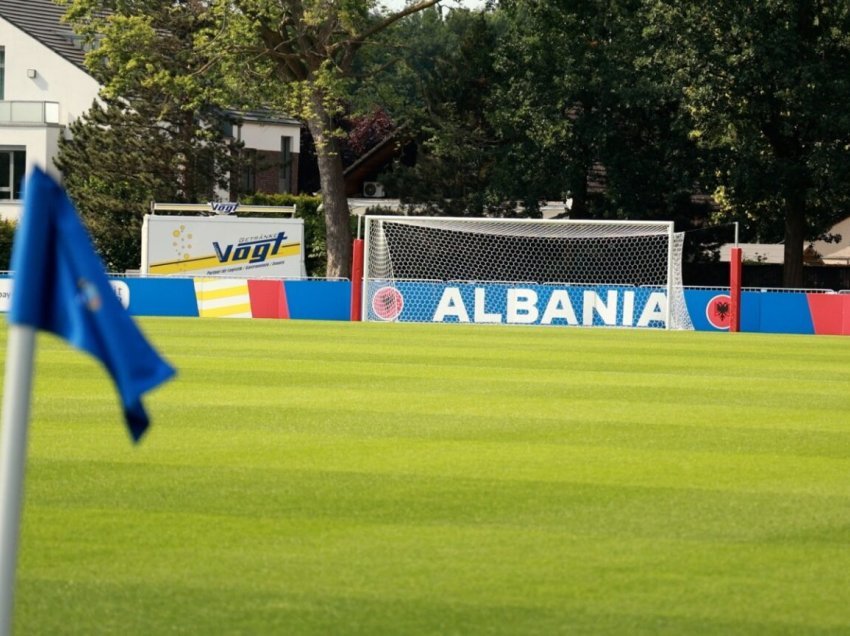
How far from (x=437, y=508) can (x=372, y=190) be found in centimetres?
5978

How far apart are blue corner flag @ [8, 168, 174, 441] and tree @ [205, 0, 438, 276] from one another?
39869 mm

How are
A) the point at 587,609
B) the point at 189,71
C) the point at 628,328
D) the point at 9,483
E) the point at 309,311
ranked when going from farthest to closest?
the point at 189,71 → the point at 309,311 → the point at 628,328 → the point at 587,609 → the point at 9,483

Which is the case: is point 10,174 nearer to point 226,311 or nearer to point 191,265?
point 191,265

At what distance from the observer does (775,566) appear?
776 cm

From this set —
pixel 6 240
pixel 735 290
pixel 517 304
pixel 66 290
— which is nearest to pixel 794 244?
pixel 735 290

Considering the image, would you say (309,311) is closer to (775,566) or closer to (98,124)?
(98,124)

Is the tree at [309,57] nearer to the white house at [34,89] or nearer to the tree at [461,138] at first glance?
the tree at [461,138]

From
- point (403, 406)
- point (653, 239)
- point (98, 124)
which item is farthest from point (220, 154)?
point (403, 406)

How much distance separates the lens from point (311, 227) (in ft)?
181

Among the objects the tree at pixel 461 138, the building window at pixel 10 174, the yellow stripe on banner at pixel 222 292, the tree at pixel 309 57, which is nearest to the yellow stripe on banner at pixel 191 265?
the tree at pixel 309 57

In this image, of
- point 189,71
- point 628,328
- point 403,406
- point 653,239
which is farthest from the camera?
point 189,71

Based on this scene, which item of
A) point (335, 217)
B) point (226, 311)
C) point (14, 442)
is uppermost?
point (14, 442)

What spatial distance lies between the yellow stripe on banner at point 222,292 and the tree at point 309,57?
785 centimetres

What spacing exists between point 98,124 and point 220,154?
4036mm
